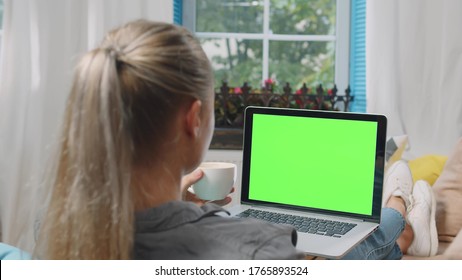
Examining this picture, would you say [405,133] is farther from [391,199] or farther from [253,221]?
[253,221]

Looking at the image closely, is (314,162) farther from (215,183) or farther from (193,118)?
(193,118)

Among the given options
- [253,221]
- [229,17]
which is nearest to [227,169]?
[253,221]

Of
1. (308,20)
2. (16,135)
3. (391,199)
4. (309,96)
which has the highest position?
(308,20)

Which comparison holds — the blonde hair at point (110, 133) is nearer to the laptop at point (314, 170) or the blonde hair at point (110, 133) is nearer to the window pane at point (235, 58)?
the laptop at point (314, 170)

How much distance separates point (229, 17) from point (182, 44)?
1960 mm

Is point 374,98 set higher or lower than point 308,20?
lower

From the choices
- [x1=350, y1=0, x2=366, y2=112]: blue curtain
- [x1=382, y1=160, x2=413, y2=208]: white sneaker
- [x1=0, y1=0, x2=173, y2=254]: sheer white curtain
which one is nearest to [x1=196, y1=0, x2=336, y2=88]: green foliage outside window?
[x1=350, y1=0, x2=366, y2=112]: blue curtain

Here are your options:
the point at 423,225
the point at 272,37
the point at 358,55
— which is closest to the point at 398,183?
the point at 423,225

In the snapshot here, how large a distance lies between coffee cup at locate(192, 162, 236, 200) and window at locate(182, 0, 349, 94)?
1.57 m

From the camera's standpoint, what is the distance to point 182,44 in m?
0.70

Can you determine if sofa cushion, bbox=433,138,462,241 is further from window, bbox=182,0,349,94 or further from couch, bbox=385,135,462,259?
window, bbox=182,0,349,94

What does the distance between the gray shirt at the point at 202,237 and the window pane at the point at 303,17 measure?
202cm

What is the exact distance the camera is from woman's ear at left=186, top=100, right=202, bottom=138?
716 mm

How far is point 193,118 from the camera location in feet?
2.36
